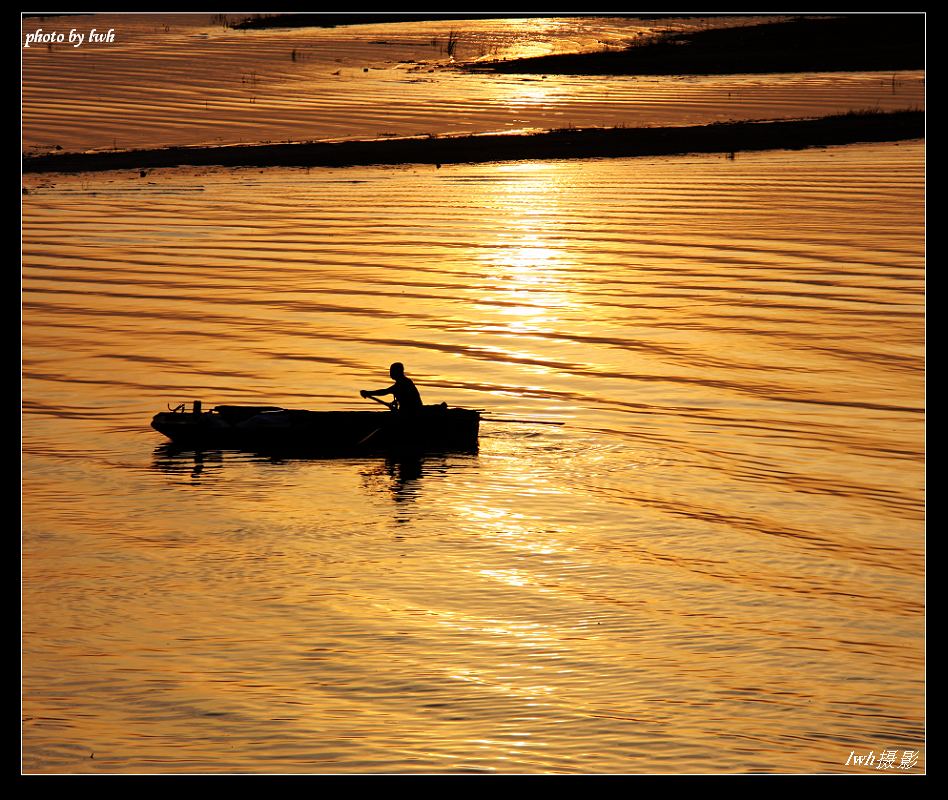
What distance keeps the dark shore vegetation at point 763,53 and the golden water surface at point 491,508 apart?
88.4 ft

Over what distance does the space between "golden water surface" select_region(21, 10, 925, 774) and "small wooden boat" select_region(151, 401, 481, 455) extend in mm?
295

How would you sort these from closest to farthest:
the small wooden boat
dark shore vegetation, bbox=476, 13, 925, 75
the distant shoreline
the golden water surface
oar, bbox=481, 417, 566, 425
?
the golden water surface → the small wooden boat → oar, bbox=481, 417, 566, 425 → the distant shoreline → dark shore vegetation, bbox=476, 13, 925, 75

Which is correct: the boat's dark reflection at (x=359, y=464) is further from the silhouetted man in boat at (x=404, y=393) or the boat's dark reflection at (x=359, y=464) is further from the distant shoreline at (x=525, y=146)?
the distant shoreline at (x=525, y=146)

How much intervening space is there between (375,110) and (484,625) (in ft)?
118

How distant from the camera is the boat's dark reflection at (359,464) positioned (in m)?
17.8

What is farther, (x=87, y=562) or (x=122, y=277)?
(x=122, y=277)

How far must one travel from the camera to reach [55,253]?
30094mm

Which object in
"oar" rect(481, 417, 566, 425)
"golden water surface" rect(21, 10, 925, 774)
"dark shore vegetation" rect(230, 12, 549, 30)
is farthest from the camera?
"dark shore vegetation" rect(230, 12, 549, 30)

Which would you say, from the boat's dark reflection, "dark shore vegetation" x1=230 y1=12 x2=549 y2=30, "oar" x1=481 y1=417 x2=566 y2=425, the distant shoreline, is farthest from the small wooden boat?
"dark shore vegetation" x1=230 y1=12 x2=549 y2=30

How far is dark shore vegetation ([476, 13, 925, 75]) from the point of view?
58.2 metres

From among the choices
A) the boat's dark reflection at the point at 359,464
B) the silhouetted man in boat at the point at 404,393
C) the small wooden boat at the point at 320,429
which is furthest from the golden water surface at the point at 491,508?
the silhouetted man in boat at the point at 404,393

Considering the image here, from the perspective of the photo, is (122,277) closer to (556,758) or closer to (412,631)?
(412,631)

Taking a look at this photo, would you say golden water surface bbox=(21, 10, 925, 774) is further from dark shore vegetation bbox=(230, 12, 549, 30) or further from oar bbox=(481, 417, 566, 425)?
dark shore vegetation bbox=(230, 12, 549, 30)
